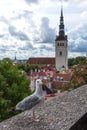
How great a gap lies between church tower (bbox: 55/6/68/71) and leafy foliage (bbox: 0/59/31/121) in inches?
3327

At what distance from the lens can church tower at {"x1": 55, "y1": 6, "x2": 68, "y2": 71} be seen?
110438mm

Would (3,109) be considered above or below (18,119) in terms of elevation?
below

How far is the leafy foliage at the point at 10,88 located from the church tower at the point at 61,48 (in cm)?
8452

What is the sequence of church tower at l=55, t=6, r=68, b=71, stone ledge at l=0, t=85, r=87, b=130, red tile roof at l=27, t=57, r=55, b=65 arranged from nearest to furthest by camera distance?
stone ledge at l=0, t=85, r=87, b=130, church tower at l=55, t=6, r=68, b=71, red tile roof at l=27, t=57, r=55, b=65

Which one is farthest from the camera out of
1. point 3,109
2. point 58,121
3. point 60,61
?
point 60,61

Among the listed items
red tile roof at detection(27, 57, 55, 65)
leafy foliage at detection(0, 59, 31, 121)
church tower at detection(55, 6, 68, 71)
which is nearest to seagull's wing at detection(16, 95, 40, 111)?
leafy foliage at detection(0, 59, 31, 121)

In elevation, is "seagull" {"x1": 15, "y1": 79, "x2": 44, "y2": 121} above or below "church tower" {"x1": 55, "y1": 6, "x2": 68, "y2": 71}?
below

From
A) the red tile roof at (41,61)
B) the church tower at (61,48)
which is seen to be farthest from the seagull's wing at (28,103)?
the red tile roof at (41,61)

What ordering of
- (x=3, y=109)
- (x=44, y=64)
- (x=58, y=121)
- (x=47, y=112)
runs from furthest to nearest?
(x=44, y=64), (x=3, y=109), (x=47, y=112), (x=58, y=121)

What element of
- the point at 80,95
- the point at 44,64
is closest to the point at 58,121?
the point at 80,95

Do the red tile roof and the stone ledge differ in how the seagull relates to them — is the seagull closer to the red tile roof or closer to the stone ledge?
the stone ledge

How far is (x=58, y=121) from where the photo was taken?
4.50 m

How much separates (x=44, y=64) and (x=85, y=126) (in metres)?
127

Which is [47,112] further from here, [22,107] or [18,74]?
[18,74]
